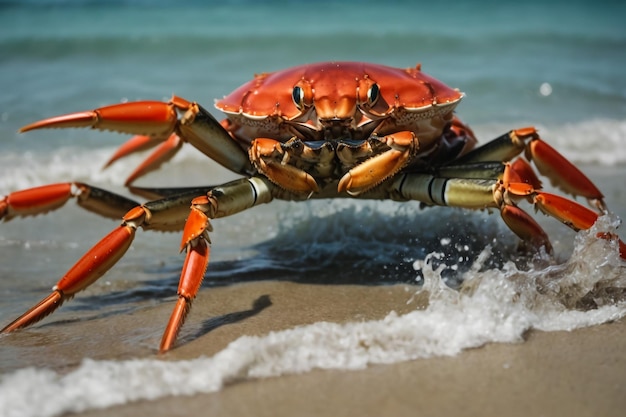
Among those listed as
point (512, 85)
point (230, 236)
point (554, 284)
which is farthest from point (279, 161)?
point (512, 85)

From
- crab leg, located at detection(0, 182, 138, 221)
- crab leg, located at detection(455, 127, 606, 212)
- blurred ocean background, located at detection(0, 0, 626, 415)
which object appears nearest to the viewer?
crab leg, located at detection(0, 182, 138, 221)

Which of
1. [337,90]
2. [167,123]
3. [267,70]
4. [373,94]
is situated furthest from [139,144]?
[267,70]

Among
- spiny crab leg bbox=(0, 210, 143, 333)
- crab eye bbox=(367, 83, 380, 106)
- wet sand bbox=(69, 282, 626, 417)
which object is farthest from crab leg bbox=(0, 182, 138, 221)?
crab eye bbox=(367, 83, 380, 106)

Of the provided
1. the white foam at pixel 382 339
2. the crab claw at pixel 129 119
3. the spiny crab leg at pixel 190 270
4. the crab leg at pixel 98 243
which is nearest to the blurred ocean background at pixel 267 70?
the white foam at pixel 382 339

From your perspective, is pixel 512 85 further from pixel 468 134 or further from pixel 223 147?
pixel 223 147

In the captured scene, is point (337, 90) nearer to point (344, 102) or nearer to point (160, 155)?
point (344, 102)

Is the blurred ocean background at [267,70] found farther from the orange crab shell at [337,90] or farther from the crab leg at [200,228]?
the orange crab shell at [337,90]

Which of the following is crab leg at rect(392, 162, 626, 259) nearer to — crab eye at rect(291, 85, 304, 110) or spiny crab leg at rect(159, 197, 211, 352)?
crab eye at rect(291, 85, 304, 110)
